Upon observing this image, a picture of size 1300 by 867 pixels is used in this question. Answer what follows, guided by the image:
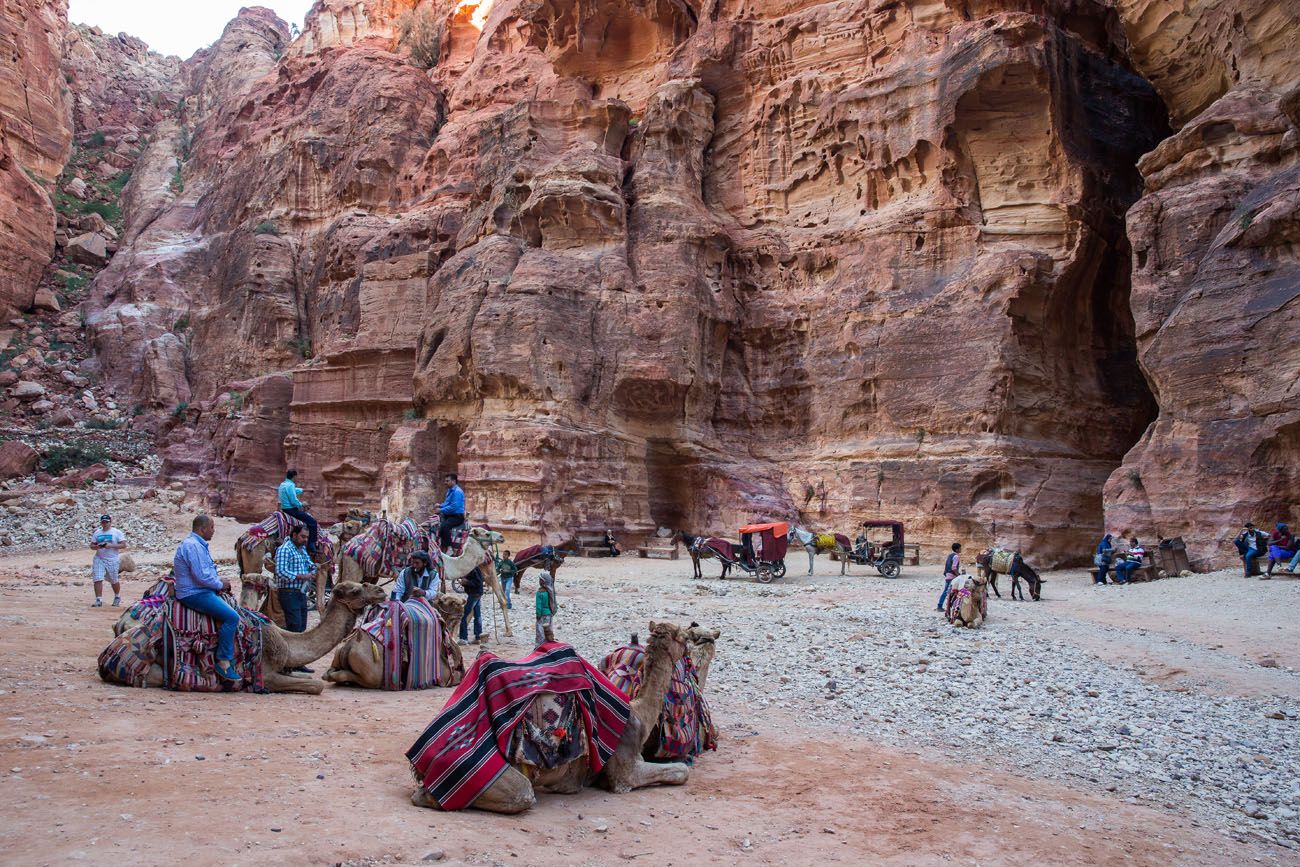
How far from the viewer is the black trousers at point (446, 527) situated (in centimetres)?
1409

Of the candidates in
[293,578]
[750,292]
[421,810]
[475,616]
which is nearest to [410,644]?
[293,578]

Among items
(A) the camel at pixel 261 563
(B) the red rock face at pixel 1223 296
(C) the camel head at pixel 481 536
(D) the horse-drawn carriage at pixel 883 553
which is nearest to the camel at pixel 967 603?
(C) the camel head at pixel 481 536

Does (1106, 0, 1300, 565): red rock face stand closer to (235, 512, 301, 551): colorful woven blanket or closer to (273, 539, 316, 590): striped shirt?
(273, 539, 316, 590): striped shirt

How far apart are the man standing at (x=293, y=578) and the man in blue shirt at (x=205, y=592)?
300 centimetres

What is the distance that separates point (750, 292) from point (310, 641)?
26.5 metres

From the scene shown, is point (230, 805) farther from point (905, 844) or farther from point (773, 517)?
point (773, 517)

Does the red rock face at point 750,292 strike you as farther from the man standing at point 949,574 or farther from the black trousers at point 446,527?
the black trousers at point 446,527

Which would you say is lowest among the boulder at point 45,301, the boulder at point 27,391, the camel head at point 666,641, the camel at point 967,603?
the camel at point 967,603

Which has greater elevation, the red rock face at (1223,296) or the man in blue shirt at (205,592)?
the red rock face at (1223,296)

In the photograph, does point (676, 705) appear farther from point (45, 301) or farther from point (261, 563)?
point (45, 301)

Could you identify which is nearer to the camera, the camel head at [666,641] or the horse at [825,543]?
the camel head at [666,641]

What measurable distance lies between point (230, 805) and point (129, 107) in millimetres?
74200

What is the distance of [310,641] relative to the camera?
8000 mm

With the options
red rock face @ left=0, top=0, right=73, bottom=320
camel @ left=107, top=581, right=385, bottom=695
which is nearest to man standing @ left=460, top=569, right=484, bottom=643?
camel @ left=107, top=581, right=385, bottom=695
